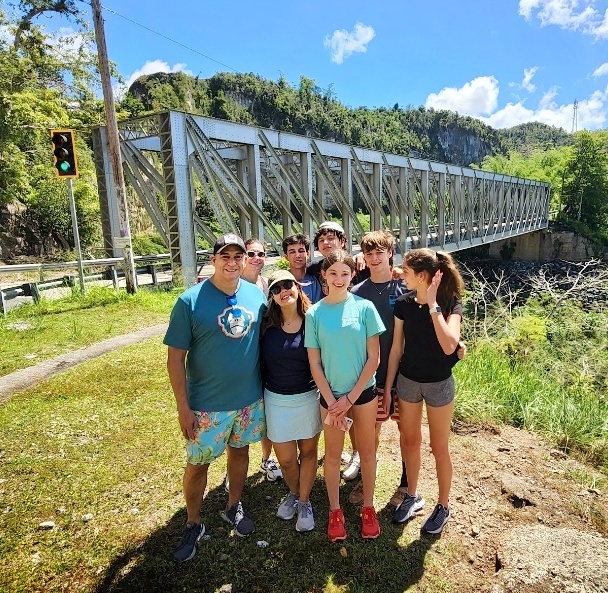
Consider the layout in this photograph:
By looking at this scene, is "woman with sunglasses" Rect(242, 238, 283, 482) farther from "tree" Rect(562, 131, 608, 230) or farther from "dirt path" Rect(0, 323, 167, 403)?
"tree" Rect(562, 131, 608, 230)

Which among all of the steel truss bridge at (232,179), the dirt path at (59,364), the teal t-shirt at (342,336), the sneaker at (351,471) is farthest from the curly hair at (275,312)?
the steel truss bridge at (232,179)

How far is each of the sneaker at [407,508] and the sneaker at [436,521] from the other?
12cm

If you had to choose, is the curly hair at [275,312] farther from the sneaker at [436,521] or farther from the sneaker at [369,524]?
the sneaker at [436,521]

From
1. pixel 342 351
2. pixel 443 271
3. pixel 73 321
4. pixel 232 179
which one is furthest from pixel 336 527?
pixel 232 179

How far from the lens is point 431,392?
8.47ft

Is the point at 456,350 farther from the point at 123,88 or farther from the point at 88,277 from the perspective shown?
the point at 123,88

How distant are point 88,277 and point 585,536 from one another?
435 inches

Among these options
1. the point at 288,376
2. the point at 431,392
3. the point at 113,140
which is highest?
the point at 113,140

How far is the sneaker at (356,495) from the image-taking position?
296 centimetres

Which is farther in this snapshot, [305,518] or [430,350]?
[305,518]

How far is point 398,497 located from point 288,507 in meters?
0.79

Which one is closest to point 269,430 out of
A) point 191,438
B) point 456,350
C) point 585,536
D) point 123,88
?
point 191,438

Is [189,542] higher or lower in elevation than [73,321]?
lower

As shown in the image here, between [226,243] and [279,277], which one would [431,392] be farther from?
[226,243]
